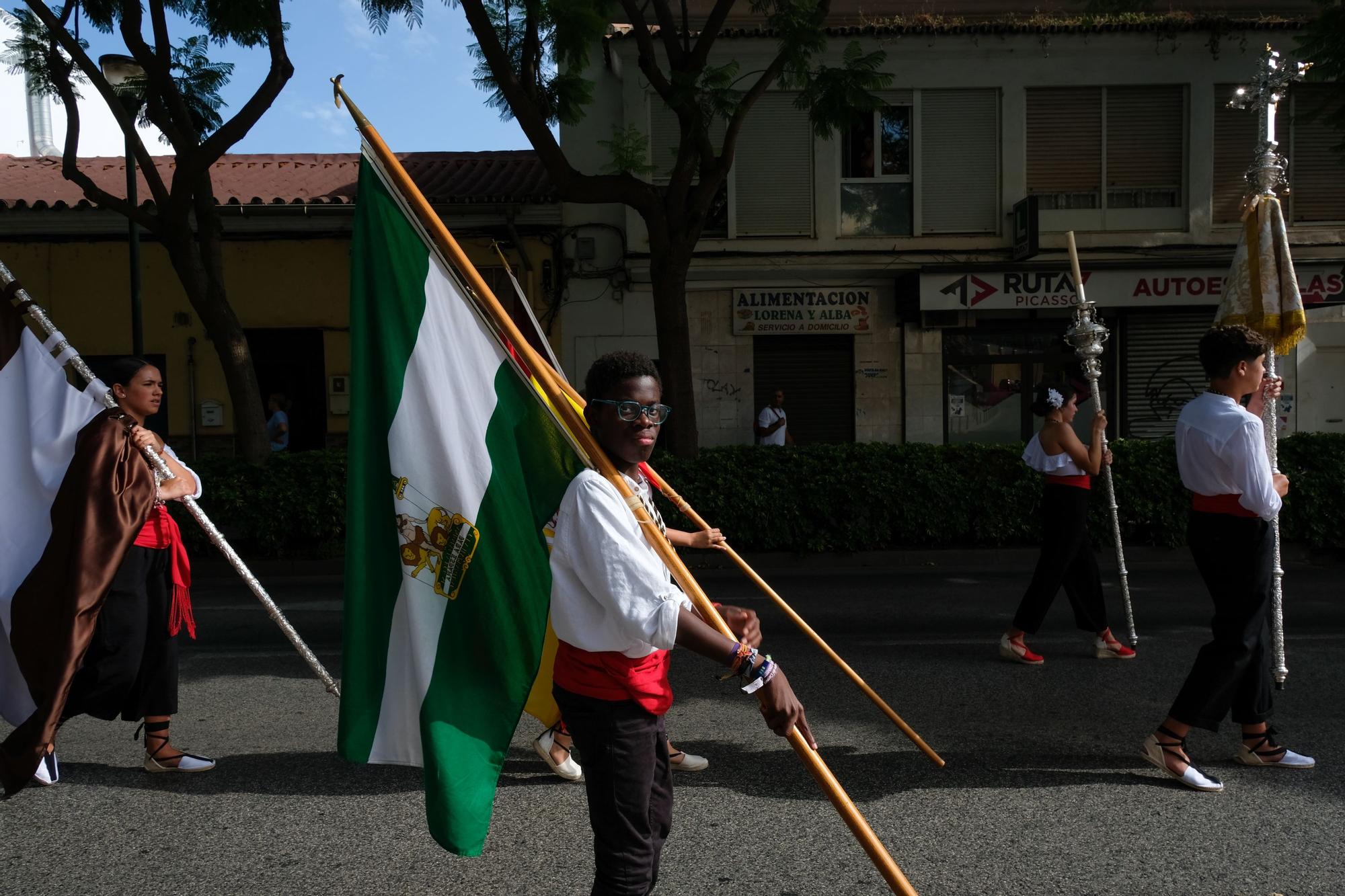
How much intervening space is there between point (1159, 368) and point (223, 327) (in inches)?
579

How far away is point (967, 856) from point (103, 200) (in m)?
12.3

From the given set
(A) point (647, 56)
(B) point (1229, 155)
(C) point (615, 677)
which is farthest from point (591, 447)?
(B) point (1229, 155)

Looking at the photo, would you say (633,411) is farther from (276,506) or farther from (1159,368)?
(1159,368)

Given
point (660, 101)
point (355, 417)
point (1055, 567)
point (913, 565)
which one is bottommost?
point (913, 565)

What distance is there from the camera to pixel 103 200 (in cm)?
1216

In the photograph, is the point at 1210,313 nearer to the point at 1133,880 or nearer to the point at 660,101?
the point at 660,101

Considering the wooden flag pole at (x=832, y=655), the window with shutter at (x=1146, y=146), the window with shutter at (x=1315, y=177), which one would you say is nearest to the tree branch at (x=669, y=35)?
the wooden flag pole at (x=832, y=655)

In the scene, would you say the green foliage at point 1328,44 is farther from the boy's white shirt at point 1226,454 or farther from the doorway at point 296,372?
the doorway at point 296,372

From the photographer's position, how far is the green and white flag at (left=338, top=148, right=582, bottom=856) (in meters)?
3.00

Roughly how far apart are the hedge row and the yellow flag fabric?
578 cm

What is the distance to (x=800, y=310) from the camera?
1750cm

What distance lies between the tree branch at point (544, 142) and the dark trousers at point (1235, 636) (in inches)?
332

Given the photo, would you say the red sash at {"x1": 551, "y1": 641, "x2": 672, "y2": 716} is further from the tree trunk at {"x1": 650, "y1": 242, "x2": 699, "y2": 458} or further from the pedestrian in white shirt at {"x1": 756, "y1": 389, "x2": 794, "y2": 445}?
the pedestrian in white shirt at {"x1": 756, "y1": 389, "x2": 794, "y2": 445}

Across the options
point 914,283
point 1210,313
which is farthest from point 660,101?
point 1210,313
